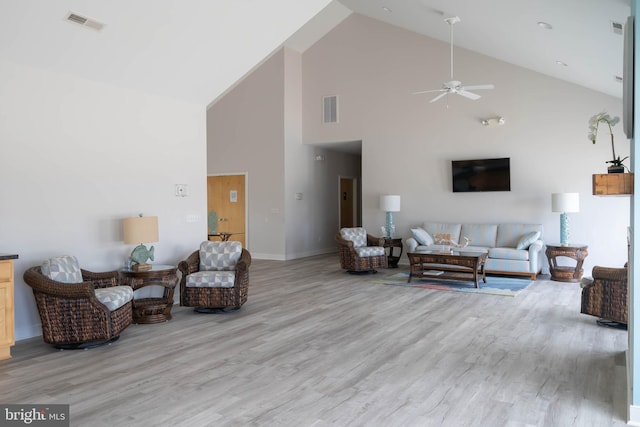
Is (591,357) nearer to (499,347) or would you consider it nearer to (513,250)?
(499,347)

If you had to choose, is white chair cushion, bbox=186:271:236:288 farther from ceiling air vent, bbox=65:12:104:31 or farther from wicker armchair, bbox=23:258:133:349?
ceiling air vent, bbox=65:12:104:31

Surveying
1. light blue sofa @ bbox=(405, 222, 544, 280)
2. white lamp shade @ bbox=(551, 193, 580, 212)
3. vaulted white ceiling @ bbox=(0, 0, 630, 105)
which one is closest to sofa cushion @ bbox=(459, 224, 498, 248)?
light blue sofa @ bbox=(405, 222, 544, 280)

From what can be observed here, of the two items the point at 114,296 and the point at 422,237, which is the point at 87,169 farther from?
the point at 422,237

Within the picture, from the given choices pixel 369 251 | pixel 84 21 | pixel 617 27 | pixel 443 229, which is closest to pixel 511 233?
pixel 443 229

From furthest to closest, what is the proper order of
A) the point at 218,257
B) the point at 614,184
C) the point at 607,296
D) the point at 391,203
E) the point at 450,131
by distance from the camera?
the point at 391,203 < the point at 450,131 < the point at 218,257 < the point at 607,296 < the point at 614,184

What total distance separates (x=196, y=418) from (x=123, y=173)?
338 cm

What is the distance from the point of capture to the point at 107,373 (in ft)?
11.4

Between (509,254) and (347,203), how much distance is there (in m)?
5.54

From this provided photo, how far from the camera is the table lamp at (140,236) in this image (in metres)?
4.93

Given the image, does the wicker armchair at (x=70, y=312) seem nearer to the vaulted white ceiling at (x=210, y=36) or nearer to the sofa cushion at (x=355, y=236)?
the vaulted white ceiling at (x=210, y=36)

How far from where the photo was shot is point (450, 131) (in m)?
8.86

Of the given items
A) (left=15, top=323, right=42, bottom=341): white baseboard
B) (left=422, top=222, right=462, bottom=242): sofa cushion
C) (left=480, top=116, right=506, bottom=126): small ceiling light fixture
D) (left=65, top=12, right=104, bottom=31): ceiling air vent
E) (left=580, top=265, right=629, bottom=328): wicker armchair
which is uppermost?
(left=65, top=12, right=104, bottom=31): ceiling air vent

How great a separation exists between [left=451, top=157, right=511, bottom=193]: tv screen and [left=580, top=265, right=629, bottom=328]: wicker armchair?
12.6 feet

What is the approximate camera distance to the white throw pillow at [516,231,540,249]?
25.0ft
